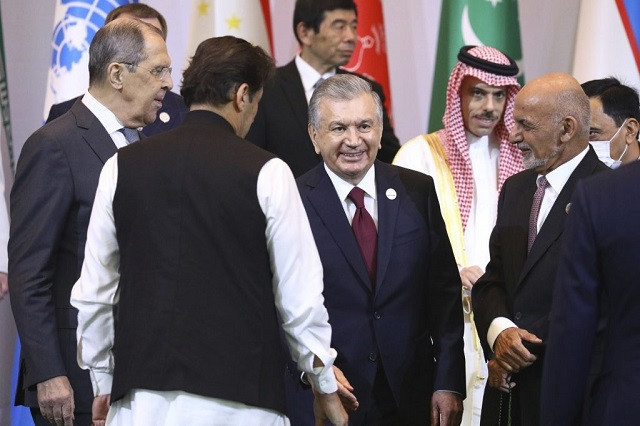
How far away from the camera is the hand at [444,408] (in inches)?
140

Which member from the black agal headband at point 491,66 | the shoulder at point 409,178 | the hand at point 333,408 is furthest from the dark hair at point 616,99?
the hand at point 333,408

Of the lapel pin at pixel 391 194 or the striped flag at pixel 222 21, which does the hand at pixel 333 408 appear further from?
the striped flag at pixel 222 21

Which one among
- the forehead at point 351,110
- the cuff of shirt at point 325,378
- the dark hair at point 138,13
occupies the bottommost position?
the cuff of shirt at point 325,378

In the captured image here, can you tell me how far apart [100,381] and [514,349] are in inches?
47.5

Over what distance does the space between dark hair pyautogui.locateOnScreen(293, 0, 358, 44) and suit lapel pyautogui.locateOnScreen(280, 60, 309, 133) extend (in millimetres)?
234

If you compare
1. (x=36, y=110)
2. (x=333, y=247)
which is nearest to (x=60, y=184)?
(x=333, y=247)

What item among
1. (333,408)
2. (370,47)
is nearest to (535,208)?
(333,408)

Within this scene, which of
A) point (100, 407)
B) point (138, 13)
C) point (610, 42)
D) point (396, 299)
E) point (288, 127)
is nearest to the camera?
point (100, 407)

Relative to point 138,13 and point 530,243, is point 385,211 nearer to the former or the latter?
point 530,243

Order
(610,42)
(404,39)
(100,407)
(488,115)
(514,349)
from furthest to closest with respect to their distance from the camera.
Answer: (404,39) → (610,42) → (488,115) → (514,349) → (100,407)

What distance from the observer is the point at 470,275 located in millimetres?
4520

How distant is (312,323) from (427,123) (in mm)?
3932

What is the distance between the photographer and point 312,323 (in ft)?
9.57

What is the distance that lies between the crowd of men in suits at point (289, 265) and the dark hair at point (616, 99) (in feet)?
0.04
